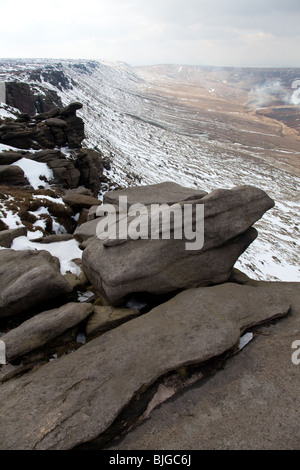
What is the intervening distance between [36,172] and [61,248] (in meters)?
19.8

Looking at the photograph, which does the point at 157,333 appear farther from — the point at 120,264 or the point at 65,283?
Result: the point at 65,283

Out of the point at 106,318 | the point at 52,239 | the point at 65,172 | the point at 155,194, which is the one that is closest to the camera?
the point at 106,318

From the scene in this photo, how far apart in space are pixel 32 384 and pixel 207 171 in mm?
107293

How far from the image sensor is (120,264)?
1224 centimetres

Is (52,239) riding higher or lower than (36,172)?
lower

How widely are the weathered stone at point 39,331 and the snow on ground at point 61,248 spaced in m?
5.44

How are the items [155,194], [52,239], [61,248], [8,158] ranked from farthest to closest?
[8,158] → [155,194] → [52,239] → [61,248]

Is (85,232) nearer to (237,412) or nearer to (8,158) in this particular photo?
(237,412)

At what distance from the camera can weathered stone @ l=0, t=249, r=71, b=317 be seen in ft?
36.9

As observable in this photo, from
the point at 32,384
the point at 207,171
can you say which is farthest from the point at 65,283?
the point at 207,171

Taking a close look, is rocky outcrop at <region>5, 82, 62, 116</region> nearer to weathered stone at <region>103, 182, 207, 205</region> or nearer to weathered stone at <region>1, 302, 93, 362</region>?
weathered stone at <region>103, 182, 207, 205</region>

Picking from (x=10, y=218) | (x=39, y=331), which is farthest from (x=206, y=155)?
(x=39, y=331)

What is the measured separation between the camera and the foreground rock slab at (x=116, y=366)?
287 inches

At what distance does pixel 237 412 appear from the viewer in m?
7.90
